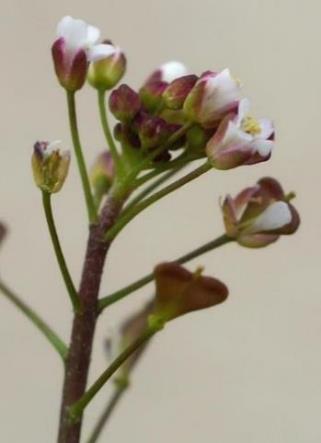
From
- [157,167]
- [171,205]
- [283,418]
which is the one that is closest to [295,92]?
[171,205]

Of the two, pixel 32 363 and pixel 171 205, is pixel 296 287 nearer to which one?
pixel 171 205

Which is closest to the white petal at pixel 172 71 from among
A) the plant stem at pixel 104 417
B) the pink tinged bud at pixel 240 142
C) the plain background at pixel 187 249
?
the pink tinged bud at pixel 240 142

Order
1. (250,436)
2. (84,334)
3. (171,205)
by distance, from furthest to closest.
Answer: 1. (171,205)
2. (250,436)
3. (84,334)

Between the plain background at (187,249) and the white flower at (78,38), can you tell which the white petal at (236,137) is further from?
the plain background at (187,249)

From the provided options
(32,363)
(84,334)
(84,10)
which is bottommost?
(32,363)

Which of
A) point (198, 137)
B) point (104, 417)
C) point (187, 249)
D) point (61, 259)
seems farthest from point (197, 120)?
point (187, 249)

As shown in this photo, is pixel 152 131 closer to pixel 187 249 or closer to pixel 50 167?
pixel 50 167
